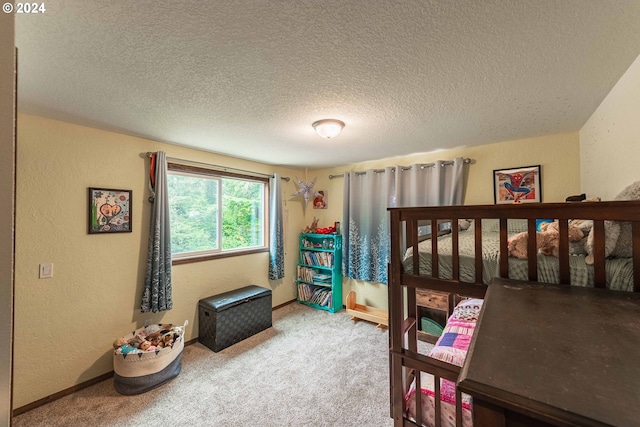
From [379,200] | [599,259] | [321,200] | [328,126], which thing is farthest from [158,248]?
[599,259]

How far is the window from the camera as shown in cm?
279

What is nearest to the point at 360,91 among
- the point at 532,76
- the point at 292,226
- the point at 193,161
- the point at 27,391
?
the point at 532,76

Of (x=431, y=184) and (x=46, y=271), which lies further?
(x=431, y=184)

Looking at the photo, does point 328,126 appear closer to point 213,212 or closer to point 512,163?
point 213,212

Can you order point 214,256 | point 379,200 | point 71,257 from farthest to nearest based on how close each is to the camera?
point 379,200
point 214,256
point 71,257

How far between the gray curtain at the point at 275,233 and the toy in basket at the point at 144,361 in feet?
4.90

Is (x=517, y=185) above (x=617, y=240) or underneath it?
above

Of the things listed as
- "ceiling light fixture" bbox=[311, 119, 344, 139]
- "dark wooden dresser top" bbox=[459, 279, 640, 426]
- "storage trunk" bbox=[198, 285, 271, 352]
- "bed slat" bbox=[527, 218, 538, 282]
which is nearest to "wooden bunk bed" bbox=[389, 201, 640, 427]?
"bed slat" bbox=[527, 218, 538, 282]

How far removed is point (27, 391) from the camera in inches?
72.6

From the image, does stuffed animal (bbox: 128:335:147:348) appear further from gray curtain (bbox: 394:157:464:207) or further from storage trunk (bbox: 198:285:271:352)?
gray curtain (bbox: 394:157:464:207)

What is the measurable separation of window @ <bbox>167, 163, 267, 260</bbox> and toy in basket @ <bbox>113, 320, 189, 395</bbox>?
859 mm

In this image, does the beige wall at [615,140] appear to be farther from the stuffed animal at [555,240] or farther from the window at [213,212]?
the window at [213,212]

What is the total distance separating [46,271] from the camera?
76.5 inches

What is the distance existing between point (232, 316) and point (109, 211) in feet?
5.11
